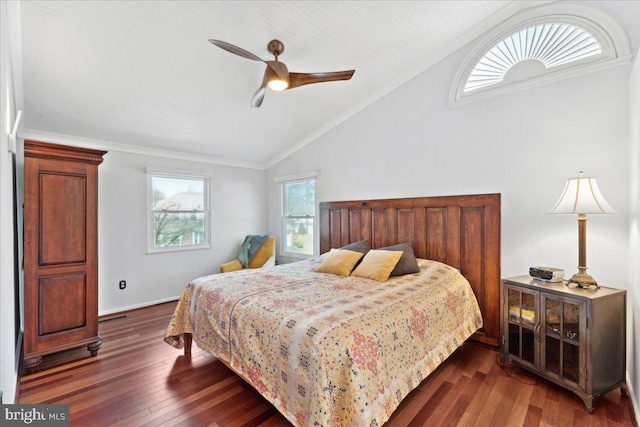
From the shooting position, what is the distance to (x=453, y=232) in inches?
123

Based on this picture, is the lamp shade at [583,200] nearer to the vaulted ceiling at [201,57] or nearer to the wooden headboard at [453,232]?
the wooden headboard at [453,232]

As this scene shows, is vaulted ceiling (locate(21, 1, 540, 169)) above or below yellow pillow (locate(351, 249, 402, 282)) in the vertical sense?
above

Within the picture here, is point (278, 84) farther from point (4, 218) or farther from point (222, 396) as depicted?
point (222, 396)

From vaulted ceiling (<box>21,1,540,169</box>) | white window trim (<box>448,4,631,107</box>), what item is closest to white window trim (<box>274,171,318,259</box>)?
vaulted ceiling (<box>21,1,540,169</box>)

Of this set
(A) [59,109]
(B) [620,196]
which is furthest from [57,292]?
(B) [620,196]

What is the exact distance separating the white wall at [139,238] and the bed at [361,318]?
1.83 meters

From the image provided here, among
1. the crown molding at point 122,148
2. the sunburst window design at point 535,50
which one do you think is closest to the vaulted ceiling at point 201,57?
the crown molding at point 122,148

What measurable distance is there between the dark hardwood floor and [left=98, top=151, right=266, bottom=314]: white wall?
1.31 meters

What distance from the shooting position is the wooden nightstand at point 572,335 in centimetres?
194

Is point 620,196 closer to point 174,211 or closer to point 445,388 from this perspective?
point 445,388

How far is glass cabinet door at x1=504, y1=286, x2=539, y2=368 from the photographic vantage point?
2.26m

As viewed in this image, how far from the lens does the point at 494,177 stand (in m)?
2.92

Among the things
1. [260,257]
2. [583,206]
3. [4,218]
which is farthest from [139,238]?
[583,206]

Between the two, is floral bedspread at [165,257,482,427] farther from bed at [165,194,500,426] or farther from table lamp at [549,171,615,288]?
table lamp at [549,171,615,288]
